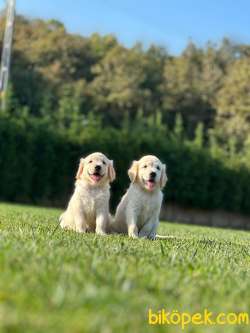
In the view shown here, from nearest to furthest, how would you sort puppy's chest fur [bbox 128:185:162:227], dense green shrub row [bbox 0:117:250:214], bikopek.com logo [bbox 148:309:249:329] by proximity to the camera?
bikopek.com logo [bbox 148:309:249:329] → puppy's chest fur [bbox 128:185:162:227] → dense green shrub row [bbox 0:117:250:214]

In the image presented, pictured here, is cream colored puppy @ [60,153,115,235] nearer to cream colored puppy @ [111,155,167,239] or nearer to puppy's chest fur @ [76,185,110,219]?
puppy's chest fur @ [76,185,110,219]

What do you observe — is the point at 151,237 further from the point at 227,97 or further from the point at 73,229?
the point at 227,97

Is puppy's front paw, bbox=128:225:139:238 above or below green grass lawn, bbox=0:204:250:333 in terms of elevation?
below

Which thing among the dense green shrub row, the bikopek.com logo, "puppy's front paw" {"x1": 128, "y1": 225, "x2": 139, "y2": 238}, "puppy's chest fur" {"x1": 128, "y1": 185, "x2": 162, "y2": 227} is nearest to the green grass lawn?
the bikopek.com logo

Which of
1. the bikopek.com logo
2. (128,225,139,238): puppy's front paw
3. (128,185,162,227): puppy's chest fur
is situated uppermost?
(128,185,162,227): puppy's chest fur

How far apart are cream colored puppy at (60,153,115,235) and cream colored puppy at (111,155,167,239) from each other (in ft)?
0.90

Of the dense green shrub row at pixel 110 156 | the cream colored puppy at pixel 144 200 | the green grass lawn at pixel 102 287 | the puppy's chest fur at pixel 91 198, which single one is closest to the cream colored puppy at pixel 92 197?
the puppy's chest fur at pixel 91 198

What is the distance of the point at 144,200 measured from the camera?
683cm

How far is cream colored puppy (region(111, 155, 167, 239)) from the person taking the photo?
6816 mm

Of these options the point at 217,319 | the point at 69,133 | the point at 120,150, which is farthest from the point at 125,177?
the point at 217,319

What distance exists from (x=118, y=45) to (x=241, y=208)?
21.6 meters

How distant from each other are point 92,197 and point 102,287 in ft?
13.0

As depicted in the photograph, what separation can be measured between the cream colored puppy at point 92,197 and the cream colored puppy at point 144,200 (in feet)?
0.90

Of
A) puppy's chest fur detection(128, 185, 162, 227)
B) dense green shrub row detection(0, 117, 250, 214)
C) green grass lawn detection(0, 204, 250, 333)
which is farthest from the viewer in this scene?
dense green shrub row detection(0, 117, 250, 214)
